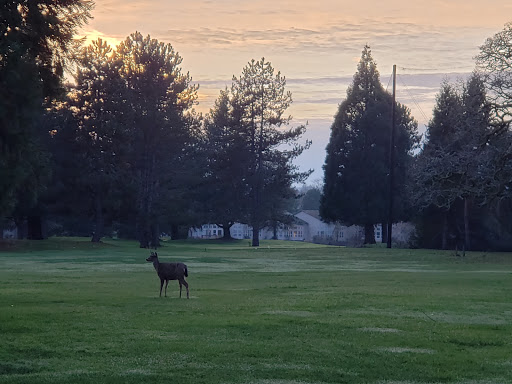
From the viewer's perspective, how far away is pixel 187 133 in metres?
79.8

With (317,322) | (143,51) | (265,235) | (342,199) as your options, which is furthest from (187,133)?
(265,235)

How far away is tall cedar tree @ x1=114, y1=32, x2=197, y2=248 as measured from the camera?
3036 inches

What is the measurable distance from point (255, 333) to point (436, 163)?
135ft

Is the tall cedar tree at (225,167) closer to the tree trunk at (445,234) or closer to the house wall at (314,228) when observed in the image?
the tree trunk at (445,234)

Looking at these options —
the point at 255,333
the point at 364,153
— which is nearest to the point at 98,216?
the point at 364,153

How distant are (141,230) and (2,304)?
55095 mm

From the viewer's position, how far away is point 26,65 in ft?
70.7

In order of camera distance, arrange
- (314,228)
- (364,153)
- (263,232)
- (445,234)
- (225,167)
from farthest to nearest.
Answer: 1. (314,228)
2. (263,232)
3. (225,167)
4. (364,153)
5. (445,234)

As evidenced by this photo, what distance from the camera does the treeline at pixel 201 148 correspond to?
2373 centimetres

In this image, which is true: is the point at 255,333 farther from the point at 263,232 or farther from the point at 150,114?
the point at 263,232

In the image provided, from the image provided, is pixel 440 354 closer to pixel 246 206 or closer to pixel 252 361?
pixel 252 361

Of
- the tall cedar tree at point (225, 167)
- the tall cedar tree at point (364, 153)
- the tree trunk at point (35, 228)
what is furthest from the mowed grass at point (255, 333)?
the tall cedar tree at point (225, 167)

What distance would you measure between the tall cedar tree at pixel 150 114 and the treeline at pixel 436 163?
1990cm

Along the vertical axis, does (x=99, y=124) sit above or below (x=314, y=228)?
above
